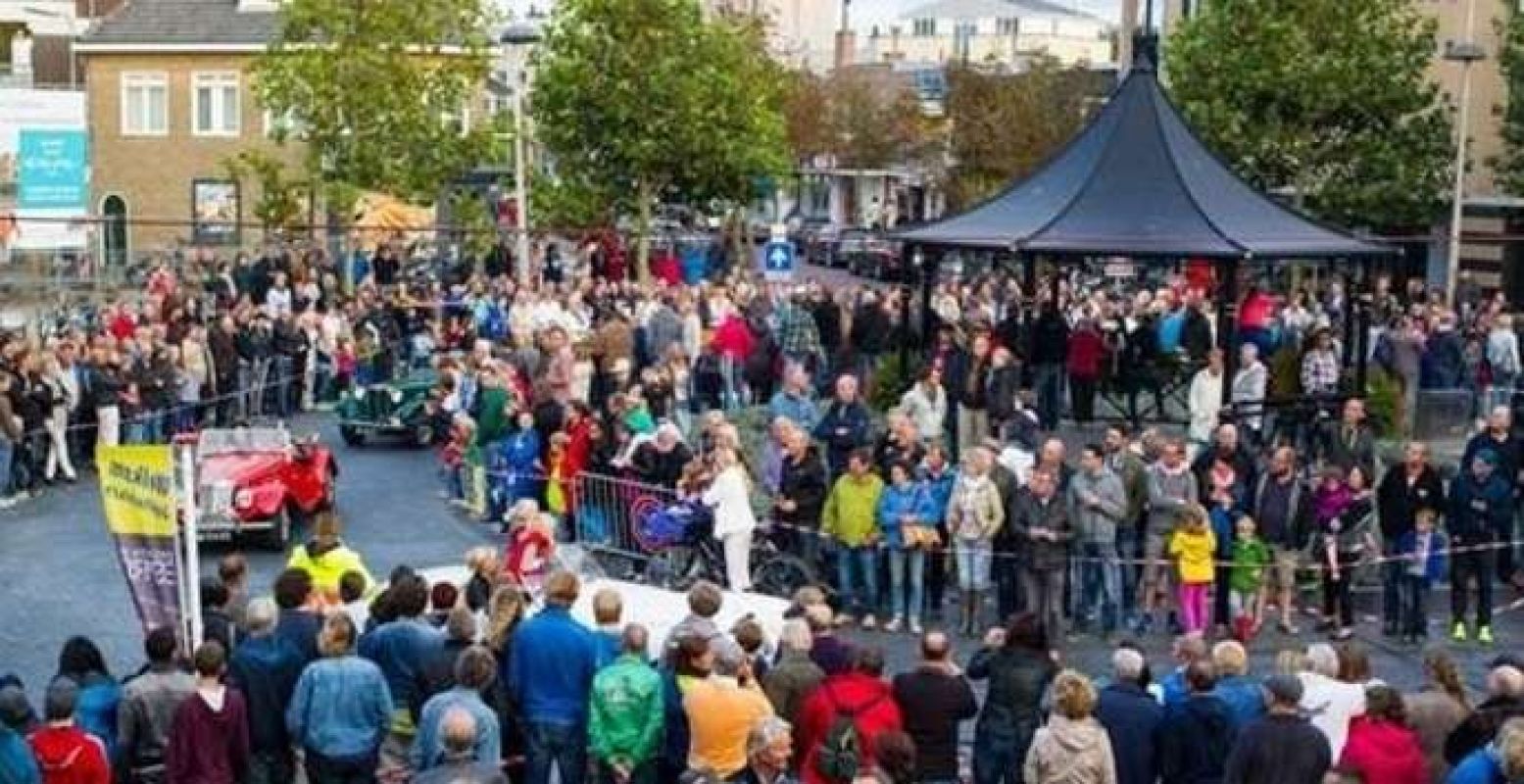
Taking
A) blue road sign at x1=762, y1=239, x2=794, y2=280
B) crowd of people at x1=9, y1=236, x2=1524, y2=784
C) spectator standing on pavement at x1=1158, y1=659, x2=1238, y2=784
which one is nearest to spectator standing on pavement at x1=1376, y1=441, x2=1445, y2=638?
crowd of people at x1=9, y1=236, x2=1524, y2=784

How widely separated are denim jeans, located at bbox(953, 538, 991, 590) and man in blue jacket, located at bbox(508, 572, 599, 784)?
21.4 ft

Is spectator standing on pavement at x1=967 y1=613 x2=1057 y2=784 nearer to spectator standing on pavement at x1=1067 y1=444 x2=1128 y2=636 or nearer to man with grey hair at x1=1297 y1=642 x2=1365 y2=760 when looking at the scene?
man with grey hair at x1=1297 y1=642 x2=1365 y2=760

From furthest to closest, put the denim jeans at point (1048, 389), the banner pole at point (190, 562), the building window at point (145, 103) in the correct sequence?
the building window at point (145, 103) < the denim jeans at point (1048, 389) < the banner pole at point (190, 562)

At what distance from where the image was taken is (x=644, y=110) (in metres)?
46.0

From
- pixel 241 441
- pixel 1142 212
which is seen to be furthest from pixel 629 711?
pixel 1142 212

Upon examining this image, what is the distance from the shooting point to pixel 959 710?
1364 centimetres

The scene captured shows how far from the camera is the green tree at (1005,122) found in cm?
6556

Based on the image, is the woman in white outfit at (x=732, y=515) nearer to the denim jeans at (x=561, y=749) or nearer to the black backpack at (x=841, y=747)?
the denim jeans at (x=561, y=749)

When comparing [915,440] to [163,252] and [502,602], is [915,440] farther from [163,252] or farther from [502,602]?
[163,252]

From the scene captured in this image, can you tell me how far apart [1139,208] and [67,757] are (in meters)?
15.0

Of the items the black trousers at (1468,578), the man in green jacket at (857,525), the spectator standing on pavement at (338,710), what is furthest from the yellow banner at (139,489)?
the black trousers at (1468,578)

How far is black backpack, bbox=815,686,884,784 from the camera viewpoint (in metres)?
12.2

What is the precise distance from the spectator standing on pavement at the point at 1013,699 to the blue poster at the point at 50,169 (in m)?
36.4

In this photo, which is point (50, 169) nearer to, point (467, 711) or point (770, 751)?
point (467, 711)
